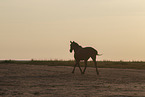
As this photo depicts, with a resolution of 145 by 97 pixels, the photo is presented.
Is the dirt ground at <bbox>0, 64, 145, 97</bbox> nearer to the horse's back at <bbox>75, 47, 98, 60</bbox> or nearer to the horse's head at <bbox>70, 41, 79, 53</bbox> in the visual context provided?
the horse's back at <bbox>75, 47, 98, 60</bbox>

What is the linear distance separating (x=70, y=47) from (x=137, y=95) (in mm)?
11907

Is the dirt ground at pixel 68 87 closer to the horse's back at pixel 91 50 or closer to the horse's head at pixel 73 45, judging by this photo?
the horse's back at pixel 91 50

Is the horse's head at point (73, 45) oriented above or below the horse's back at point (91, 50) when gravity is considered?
above

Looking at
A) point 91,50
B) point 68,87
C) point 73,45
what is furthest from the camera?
point 73,45

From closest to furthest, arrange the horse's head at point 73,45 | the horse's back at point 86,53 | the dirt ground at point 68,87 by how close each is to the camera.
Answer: the dirt ground at point 68,87 < the horse's back at point 86,53 < the horse's head at point 73,45

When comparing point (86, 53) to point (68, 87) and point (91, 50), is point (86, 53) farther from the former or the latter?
point (68, 87)

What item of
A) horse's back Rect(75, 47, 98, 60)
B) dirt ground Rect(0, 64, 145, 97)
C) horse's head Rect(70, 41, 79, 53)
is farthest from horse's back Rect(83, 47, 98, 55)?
dirt ground Rect(0, 64, 145, 97)

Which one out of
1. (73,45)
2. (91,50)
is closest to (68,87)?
(91,50)

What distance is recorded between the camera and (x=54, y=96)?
9703 mm

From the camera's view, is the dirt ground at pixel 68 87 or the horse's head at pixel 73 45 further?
the horse's head at pixel 73 45

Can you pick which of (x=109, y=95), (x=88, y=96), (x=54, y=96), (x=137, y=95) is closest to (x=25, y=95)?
(x=54, y=96)

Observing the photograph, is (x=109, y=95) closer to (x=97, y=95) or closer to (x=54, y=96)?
(x=97, y=95)

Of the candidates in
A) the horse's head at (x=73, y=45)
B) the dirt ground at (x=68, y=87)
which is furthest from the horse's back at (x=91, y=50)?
the dirt ground at (x=68, y=87)

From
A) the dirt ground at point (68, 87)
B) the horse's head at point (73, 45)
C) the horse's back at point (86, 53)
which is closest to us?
the dirt ground at point (68, 87)
